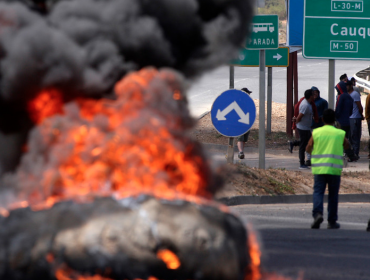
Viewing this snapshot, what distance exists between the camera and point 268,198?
37.3 feet

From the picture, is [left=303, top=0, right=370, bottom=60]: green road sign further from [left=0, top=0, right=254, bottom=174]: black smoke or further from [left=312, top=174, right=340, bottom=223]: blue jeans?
[left=0, top=0, right=254, bottom=174]: black smoke

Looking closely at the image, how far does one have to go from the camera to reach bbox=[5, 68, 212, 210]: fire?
4926 millimetres

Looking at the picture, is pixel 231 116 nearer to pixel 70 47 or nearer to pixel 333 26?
pixel 333 26

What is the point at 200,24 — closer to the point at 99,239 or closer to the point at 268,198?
the point at 99,239

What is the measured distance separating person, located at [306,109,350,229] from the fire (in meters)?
3.75

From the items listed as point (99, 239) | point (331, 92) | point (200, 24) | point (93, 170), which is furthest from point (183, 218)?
point (331, 92)

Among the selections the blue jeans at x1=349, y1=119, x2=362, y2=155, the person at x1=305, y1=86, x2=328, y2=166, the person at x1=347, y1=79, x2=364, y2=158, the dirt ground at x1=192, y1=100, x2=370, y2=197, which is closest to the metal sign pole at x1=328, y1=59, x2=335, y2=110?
the person at x1=305, y1=86, x2=328, y2=166

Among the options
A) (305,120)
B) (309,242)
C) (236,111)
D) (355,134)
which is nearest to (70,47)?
(309,242)

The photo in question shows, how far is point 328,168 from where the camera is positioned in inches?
356

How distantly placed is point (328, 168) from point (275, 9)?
60.3 m

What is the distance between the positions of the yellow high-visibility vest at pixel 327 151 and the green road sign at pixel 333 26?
459 cm

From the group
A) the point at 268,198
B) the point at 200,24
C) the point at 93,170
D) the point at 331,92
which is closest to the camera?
the point at 93,170

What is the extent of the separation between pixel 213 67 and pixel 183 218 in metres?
2.69

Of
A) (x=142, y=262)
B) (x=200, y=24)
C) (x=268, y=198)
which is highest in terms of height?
(x=200, y=24)
